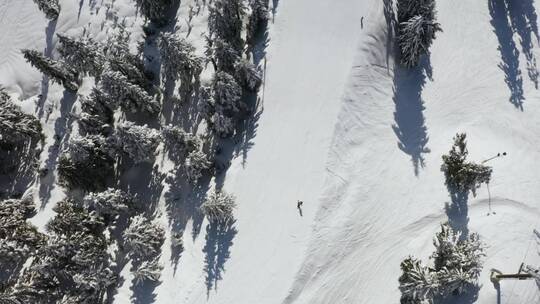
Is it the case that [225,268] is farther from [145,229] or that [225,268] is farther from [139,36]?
[139,36]

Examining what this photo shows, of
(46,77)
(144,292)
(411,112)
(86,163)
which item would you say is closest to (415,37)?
(411,112)

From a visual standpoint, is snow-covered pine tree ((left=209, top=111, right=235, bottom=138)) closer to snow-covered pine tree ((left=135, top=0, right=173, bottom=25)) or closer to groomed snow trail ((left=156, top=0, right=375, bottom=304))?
groomed snow trail ((left=156, top=0, right=375, bottom=304))

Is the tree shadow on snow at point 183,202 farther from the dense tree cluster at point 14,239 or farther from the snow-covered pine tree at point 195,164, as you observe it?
the dense tree cluster at point 14,239

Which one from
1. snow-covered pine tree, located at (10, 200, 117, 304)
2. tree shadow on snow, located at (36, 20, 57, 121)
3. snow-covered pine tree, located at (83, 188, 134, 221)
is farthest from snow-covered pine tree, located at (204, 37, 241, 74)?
tree shadow on snow, located at (36, 20, 57, 121)

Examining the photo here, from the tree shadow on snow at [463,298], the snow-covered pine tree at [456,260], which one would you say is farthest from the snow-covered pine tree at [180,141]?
the tree shadow on snow at [463,298]

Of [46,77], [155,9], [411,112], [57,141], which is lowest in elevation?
[411,112]

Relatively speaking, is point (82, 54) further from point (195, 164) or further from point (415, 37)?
point (415, 37)
